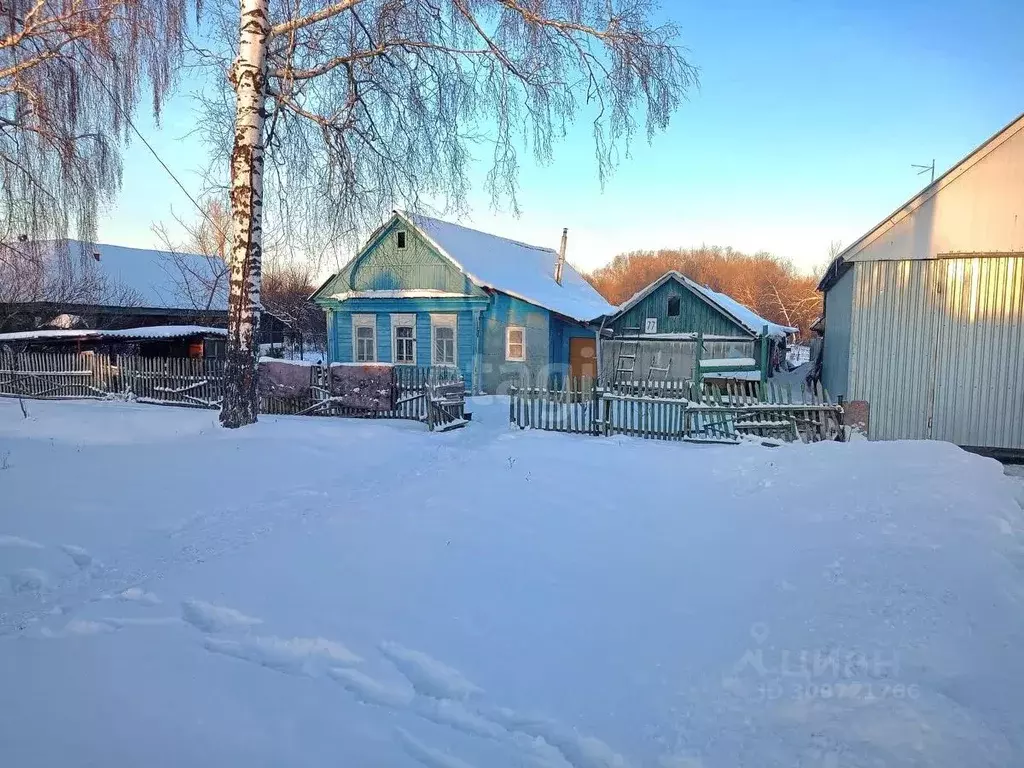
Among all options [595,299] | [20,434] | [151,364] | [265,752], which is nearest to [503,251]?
[595,299]

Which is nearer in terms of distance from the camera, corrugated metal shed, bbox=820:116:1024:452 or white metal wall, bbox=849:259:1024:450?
corrugated metal shed, bbox=820:116:1024:452

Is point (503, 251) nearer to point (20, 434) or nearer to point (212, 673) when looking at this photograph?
point (20, 434)

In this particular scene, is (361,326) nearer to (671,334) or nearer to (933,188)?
(671,334)

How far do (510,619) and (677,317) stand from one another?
1998cm

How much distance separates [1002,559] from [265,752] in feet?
17.4

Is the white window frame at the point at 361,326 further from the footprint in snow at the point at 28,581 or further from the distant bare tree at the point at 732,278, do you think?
the distant bare tree at the point at 732,278

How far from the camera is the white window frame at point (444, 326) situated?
2203 centimetres

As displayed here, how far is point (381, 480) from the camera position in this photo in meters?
8.16

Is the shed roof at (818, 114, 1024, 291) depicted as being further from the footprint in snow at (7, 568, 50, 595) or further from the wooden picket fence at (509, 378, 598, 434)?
the footprint in snow at (7, 568, 50, 595)

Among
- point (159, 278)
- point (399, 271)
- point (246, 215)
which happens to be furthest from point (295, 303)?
point (246, 215)

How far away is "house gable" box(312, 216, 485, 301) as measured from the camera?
21859 mm

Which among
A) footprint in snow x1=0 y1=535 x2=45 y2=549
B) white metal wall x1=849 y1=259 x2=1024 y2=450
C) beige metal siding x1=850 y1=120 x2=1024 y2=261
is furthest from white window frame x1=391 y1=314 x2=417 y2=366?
A: footprint in snow x1=0 y1=535 x2=45 y2=549

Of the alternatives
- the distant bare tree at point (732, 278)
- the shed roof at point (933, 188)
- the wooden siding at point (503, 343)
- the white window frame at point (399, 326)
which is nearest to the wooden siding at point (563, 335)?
the wooden siding at point (503, 343)

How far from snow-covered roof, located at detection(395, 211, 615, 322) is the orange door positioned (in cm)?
115
